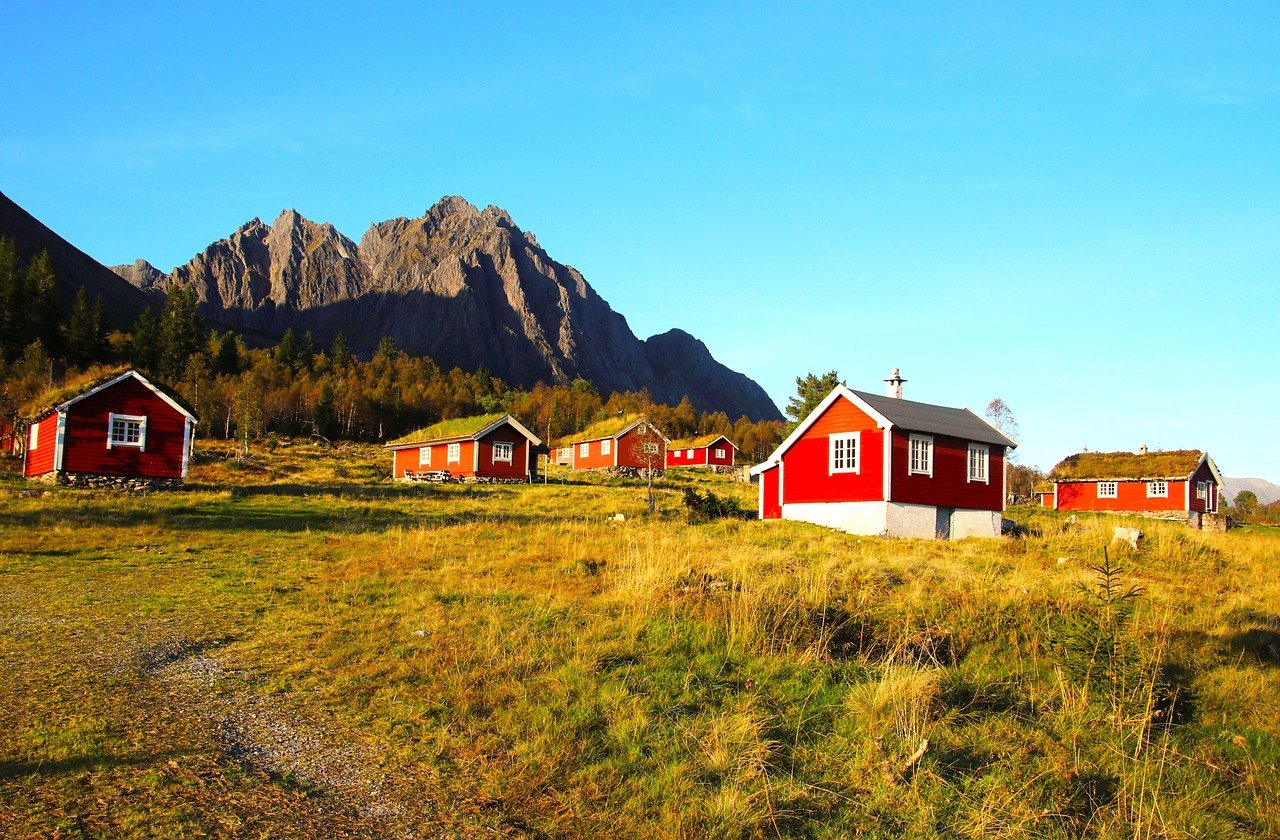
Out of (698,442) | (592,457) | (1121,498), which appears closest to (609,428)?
(592,457)

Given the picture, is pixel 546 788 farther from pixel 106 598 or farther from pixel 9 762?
pixel 106 598

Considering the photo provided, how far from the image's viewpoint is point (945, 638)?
11.2 metres

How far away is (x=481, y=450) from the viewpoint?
166 feet

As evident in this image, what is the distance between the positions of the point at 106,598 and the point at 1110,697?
12.8 meters

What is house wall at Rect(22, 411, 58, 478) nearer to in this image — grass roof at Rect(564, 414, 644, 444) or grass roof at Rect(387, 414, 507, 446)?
grass roof at Rect(387, 414, 507, 446)

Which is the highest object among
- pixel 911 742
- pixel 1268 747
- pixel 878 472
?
pixel 878 472

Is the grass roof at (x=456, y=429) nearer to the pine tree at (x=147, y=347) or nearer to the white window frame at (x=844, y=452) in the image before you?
the white window frame at (x=844, y=452)

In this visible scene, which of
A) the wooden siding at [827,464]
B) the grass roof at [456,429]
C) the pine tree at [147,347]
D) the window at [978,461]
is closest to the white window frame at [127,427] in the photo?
the grass roof at [456,429]

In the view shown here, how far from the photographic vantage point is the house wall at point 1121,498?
52.6 meters

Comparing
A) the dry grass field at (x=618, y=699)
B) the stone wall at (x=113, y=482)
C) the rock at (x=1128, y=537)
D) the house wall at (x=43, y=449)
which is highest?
the house wall at (x=43, y=449)

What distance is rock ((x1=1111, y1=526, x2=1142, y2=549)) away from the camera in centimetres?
2422

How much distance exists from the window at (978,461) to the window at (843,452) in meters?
5.24

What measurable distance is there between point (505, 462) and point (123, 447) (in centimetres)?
2228

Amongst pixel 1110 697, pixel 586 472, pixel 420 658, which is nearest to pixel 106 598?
pixel 420 658
